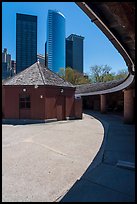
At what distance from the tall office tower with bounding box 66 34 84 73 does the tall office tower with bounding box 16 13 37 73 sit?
26.1m

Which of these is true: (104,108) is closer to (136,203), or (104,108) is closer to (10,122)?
(10,122)

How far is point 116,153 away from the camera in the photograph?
27.1 feet

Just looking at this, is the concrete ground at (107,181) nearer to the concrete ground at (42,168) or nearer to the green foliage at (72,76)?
the concrete ground at (42,168)

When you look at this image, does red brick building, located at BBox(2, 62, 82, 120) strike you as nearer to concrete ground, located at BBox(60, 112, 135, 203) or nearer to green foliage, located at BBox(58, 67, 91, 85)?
concrete ground, located at BBox(60, 112, 135, 203)

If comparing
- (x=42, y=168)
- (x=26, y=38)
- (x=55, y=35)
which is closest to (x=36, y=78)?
(x=42, y=168)

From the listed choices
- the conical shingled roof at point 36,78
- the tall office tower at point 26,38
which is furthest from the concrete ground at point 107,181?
the tall office tower at point 26,38

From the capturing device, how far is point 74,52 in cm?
7119

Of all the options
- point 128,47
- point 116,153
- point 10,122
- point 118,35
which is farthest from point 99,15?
point 10,122

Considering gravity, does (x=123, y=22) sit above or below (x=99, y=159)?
above

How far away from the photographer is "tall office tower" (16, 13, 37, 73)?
133 feet

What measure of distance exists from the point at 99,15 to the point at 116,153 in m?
5.76

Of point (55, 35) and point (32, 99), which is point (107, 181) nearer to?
point (32, 99)

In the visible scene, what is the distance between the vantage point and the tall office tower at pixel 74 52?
69.1 metres

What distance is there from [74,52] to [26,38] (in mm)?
32613
